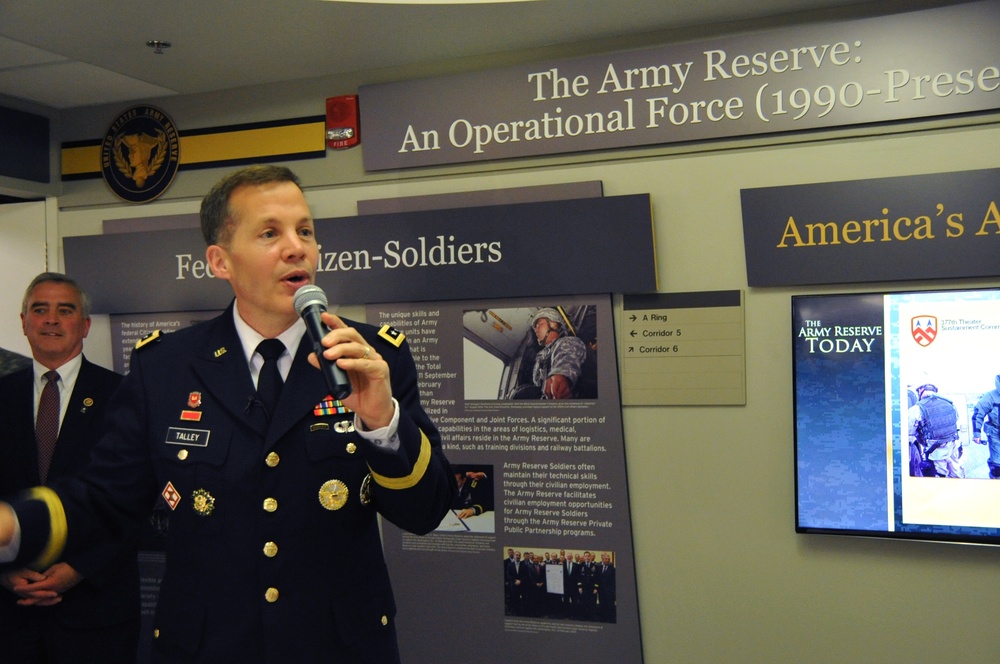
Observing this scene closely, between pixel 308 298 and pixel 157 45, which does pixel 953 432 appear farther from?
pixel 157 45

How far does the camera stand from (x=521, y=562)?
342cm

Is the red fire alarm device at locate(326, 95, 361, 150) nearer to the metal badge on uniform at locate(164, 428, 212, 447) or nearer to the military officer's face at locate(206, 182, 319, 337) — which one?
the military officer's face at locate(206, 182, 319, 337)

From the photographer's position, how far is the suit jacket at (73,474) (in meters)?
3.15

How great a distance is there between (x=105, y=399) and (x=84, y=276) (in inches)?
34.9

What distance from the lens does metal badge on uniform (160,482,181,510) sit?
192cm

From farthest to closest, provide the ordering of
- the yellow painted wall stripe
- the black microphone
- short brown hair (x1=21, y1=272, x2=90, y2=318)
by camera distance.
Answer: the yellow painted wall stripe, short brown hair (x1=21, y1=272, x2=90, y2=318), the black microphone

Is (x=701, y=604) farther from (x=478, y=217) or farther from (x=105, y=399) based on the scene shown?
(x=105, y=399)

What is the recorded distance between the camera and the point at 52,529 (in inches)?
66.6

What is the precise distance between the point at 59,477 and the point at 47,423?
250 mm

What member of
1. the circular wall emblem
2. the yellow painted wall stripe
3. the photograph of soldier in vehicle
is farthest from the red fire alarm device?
the photograph of soldier in vehicle

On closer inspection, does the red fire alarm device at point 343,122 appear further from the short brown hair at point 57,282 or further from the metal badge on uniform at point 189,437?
the metal badge on uniform at point 189,437

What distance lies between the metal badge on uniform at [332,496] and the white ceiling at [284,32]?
5.81 feet

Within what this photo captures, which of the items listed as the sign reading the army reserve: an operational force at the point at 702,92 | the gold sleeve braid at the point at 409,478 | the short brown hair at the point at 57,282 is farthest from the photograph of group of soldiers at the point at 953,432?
the short brown hair at the point at 57,282

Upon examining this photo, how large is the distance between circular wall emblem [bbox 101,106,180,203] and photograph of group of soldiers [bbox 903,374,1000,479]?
3245 millimetres
